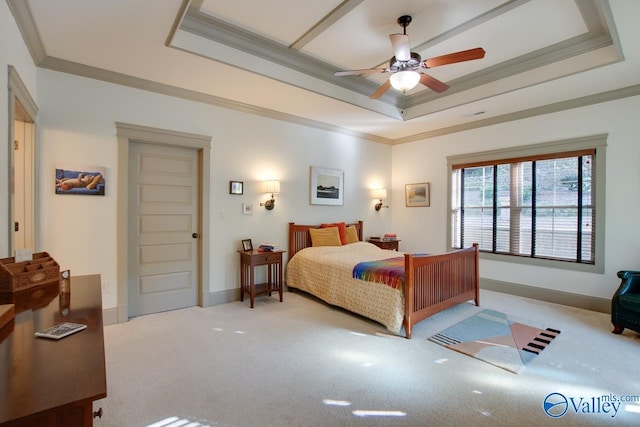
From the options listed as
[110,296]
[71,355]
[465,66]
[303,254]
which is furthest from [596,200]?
[110,296]

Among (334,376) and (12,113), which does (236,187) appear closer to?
(12,113)

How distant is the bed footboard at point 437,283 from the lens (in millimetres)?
3174

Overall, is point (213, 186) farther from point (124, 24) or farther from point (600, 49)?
point (600, 49)

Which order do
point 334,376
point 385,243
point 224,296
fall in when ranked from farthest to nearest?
point 385,243
point 224,296
point 334,376

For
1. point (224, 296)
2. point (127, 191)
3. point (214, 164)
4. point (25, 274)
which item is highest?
point (214, 164)

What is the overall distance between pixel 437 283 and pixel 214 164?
3171 mm

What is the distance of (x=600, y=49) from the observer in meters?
3.19

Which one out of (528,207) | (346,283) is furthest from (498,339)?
(528,207)

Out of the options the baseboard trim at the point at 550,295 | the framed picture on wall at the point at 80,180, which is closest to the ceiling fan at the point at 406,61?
the framed picture on wall at the point at 80,180

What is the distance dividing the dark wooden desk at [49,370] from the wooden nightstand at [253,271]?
263 cm

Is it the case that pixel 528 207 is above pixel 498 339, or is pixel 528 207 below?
above

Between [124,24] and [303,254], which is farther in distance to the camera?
[303,254]

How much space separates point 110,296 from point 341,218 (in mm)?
3557

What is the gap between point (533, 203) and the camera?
4.59 meters
